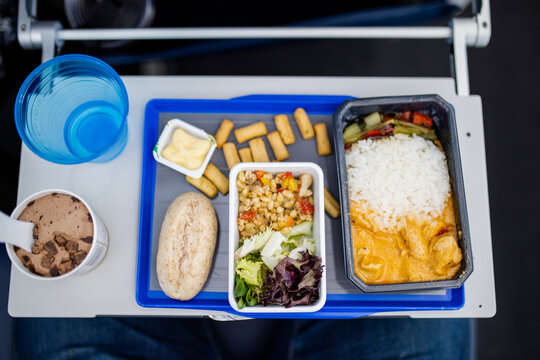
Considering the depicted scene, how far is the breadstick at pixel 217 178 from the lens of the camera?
143 centimetres

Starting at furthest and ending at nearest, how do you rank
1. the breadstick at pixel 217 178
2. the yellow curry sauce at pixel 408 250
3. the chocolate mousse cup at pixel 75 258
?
the breadstick at pixel 217 178 → the yellow curry sauce at pixel 408 250 → the chocolate mousse cup at pixel 75 258

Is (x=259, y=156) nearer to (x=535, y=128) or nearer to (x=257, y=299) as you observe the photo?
(x=257, y=299)

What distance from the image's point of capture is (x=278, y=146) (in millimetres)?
1456

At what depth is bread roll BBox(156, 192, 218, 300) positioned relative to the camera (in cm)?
129

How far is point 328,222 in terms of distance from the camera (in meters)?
1.43

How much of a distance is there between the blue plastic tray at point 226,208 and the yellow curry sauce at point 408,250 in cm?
8

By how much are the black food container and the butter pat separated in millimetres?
451

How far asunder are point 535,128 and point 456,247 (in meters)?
1.44

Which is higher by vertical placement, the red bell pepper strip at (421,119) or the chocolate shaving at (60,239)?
the red bell pepper strip at (421,119)

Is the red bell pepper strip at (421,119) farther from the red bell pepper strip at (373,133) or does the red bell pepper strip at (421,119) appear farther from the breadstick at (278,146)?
the breadstick at (278,146)

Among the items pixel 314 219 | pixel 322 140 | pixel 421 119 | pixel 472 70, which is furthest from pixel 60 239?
pixel 472 70

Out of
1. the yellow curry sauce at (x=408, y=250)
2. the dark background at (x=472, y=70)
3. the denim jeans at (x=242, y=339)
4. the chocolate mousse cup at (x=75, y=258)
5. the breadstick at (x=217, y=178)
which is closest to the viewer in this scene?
the chocolate mousse cup at (x=75, y=258)

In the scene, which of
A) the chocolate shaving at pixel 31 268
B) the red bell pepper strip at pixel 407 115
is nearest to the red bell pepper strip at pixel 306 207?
the red bell pepper strip at pixel 407 115

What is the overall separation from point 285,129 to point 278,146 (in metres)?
0.07
